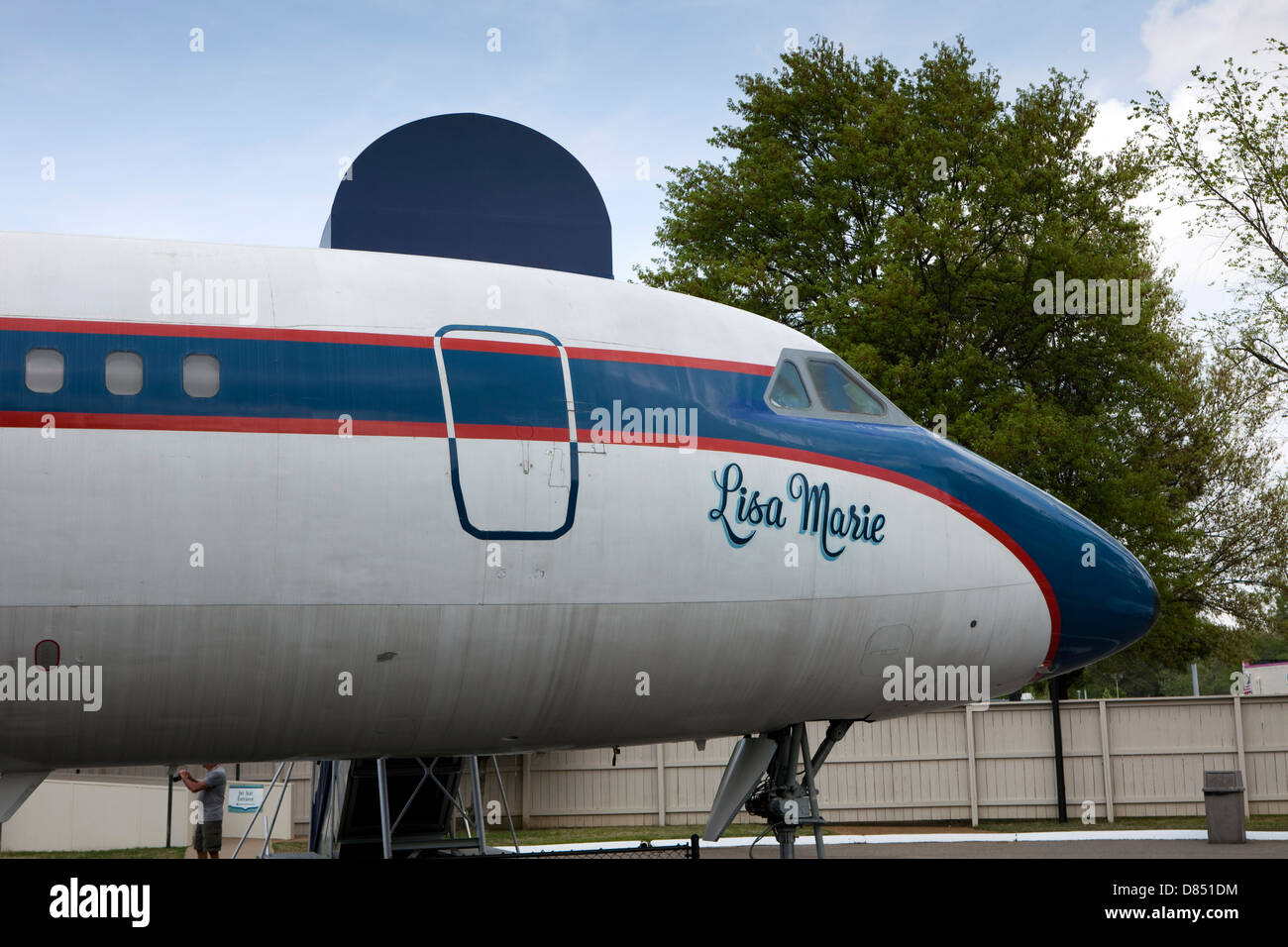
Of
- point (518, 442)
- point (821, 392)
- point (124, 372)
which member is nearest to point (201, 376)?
point (124, 372)

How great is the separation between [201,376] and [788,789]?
186 inches

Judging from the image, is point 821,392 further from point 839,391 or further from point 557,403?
point 557,403

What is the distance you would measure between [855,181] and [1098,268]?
532 cm

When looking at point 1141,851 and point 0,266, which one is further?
point 1141,851

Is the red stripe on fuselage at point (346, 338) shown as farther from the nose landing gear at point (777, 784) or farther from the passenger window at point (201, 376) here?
the nose landing gear at point (777, 784)

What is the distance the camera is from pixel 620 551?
709 centimetres

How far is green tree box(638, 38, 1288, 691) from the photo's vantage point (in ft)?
76.7

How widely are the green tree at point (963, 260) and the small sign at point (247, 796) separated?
12.8 m

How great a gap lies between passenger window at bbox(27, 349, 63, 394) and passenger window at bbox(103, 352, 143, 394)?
0.75 ft

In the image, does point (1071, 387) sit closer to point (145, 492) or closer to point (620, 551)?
point (620, 551)

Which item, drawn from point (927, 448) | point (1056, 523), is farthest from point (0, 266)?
point (1056, 523)

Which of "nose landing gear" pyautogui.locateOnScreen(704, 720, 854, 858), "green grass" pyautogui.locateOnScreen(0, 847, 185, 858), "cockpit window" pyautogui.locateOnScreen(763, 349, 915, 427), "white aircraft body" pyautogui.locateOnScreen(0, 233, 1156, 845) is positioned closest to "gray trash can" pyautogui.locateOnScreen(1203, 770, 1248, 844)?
"white aircraft body" pyautogui.locateOnScreen(0, 233, 1156, 845)

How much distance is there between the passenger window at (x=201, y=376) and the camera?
6.50m

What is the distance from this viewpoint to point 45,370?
6344 millimetres
